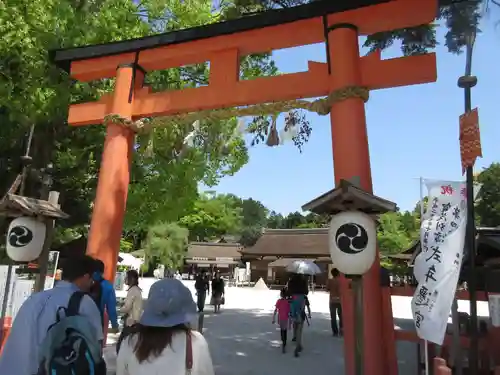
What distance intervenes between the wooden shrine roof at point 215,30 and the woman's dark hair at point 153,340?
5727mm

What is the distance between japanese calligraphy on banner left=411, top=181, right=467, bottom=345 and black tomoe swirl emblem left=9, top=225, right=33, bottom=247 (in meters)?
5.01

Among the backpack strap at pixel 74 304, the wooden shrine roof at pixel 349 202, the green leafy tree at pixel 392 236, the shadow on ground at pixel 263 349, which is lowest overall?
the shadow on ground at pixel 263 349

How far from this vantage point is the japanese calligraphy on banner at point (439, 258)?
13.9ft

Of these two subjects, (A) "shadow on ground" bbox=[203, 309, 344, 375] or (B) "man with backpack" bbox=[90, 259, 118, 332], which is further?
(A) "shadow on ground" bbox=[203, 309, 344, 375]

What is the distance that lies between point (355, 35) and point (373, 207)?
3390 millimetres

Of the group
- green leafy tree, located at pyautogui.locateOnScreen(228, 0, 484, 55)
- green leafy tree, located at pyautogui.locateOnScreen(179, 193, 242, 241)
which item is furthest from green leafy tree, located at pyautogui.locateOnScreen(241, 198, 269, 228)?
green leafy tree, located at pyautogui.locateOnScreen(228, 0, 484, 55)

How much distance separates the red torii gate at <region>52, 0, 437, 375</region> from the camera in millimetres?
5859

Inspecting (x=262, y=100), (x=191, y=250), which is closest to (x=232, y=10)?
(x=262, y=100)

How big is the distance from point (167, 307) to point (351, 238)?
2.48 meters

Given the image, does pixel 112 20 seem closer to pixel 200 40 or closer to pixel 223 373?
pixel 200 40

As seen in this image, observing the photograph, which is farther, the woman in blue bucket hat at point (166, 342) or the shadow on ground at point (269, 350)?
the shadow on ground at point (269, 350)

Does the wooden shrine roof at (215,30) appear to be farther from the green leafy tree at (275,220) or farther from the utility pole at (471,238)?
the green leafy tree at (275,220)

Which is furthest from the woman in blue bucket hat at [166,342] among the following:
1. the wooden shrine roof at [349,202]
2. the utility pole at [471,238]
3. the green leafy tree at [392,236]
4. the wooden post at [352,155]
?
the green leafy tree at [392,236]

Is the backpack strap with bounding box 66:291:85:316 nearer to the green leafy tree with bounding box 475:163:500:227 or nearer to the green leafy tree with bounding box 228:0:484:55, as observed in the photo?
the green leafy tree with bounding box 228:0:484:55
